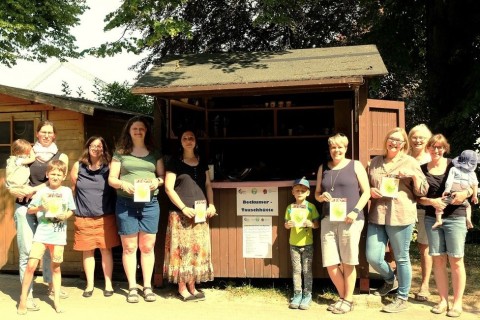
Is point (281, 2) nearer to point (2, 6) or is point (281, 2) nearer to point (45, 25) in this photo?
point (2, 6)

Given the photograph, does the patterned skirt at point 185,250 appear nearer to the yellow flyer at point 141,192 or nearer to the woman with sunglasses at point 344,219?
the yellow flyer at point 141,192

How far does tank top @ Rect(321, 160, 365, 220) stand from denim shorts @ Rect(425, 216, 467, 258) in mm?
671

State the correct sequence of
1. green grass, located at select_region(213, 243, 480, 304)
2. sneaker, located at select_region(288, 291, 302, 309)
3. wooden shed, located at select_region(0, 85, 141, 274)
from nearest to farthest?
sneaker, located at select_region(288, 291, 302, 309), green grass, located at select_region(213, 243, 480, 304), wooden shed, located at select_region(0, 85, 141, 274)

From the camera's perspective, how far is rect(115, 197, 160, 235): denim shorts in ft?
16.6

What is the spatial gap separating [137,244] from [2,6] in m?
9.55

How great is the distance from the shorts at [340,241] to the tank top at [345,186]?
0.38 feet

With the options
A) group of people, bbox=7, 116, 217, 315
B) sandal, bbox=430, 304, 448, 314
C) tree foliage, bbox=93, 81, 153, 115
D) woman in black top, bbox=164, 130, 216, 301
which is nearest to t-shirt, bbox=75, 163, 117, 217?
group of people, bbox=7, 116, 217, 315

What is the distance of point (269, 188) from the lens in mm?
5504

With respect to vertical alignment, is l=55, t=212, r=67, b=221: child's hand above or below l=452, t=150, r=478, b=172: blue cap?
below

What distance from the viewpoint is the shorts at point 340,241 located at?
15.5ft

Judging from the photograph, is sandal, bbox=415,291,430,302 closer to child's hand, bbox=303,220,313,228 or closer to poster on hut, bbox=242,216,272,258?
child's hand, bbox=303,220,313,228

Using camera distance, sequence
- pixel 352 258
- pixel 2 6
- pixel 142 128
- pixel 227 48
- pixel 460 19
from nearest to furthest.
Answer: pixel 352 258 < pixel 142 128 < pixel 460 19 < pixel 2 6 < pixel 227 48

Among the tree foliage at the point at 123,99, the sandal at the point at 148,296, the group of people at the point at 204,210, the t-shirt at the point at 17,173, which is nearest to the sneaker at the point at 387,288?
the group of people at the point at 204,210

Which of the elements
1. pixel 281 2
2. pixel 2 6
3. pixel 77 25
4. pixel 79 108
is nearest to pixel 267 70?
pixel 79 108
